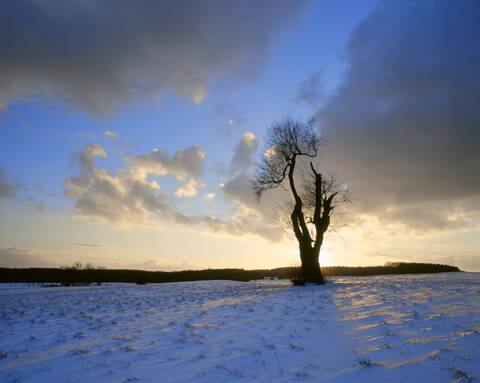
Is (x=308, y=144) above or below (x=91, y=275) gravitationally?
above

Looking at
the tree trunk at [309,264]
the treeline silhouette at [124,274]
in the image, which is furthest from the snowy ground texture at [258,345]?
the treeline silhouette at [124,274]

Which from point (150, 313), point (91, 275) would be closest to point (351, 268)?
point (91, 275)

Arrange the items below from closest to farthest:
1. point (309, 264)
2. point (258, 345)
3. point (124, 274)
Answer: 1. point (258, 345)
2. point (309, 264)
3. point (124, 274)

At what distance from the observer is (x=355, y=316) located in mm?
7230

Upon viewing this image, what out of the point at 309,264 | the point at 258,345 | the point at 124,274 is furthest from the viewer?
the point at 124,274

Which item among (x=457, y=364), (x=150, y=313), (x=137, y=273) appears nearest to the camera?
(x=457, y=364)

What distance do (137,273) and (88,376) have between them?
48.3m

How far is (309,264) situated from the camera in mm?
18609

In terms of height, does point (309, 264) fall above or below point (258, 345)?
above

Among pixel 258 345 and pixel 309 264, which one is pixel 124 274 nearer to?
pixel 309 264

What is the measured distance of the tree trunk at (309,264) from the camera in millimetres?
18406

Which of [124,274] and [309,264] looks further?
[124,274]

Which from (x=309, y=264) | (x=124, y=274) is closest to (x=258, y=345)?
(x=309, y=264)

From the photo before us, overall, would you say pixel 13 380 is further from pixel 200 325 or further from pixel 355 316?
pixel 355 316
